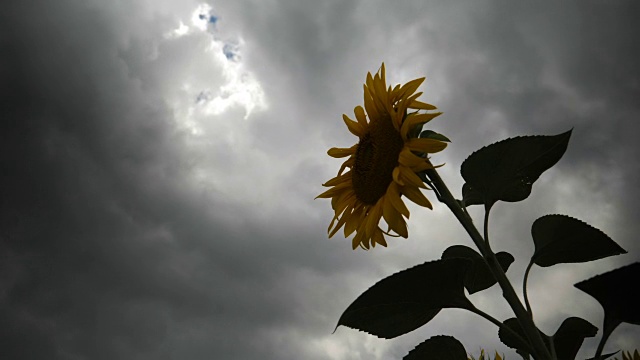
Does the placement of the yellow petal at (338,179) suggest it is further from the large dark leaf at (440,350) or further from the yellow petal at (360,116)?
the large dark leaf at (440,350)

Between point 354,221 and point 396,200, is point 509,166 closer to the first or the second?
point 396,200

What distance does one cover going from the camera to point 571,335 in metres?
1.71

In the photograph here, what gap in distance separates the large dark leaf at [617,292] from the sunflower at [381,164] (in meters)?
0.53

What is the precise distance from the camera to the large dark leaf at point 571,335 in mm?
1681

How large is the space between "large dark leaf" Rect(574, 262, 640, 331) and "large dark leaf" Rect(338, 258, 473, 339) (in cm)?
34

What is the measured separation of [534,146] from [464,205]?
0.86ft

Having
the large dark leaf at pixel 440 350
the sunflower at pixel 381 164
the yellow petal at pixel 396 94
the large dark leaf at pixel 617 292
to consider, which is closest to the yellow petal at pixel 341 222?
the sunflower at pixel 381 164

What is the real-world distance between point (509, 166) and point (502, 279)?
36 centimetres

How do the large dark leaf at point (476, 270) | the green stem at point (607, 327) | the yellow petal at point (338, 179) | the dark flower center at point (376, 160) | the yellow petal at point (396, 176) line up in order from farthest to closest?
the yellow petal at point (338, 179) → the dark flower center at point (376, 160) → the yellow petal at point (396, 176) → the large dark leaf at point (476, 270) → the green stem at point (607, 327)

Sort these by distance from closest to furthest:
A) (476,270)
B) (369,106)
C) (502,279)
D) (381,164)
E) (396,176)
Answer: (502,279) < (476,270) < (396,176) < (381,164) < (369,106)

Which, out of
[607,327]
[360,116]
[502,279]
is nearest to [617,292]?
[607,327]

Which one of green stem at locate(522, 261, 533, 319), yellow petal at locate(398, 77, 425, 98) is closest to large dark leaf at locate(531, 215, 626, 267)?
green stem at locate(522, 261, 533, 319)

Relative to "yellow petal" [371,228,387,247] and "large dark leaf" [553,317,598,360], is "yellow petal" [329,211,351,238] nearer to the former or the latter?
"yellow petal" [371,228,387,247]

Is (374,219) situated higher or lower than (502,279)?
higher
